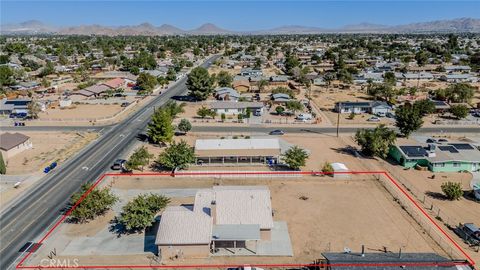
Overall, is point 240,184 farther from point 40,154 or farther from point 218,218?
point 40,154

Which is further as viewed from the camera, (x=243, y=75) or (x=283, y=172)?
(x=243, y=75)

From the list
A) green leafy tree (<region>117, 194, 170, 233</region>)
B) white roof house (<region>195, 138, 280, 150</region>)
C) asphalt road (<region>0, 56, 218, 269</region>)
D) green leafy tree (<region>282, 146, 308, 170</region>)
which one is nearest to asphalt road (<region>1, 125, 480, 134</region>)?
asphalt road (<region>0, 56, 218, 269</region>)

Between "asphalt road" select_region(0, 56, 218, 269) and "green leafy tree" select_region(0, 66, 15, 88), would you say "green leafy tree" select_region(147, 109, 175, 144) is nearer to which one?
"asphalt road" select_region(0, 56, 218, 269)

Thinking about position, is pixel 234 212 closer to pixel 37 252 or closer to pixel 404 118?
pixel 37 252

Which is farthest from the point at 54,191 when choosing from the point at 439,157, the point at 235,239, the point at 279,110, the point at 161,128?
the point at 439,157

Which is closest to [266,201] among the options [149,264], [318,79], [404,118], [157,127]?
[149,264]

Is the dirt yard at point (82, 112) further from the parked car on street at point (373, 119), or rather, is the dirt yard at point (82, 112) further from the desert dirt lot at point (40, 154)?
the parked car on street at point (373, 119)

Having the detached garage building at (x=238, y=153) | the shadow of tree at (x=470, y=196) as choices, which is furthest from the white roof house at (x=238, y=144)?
the shadow of tree at (x=470, y=196)
